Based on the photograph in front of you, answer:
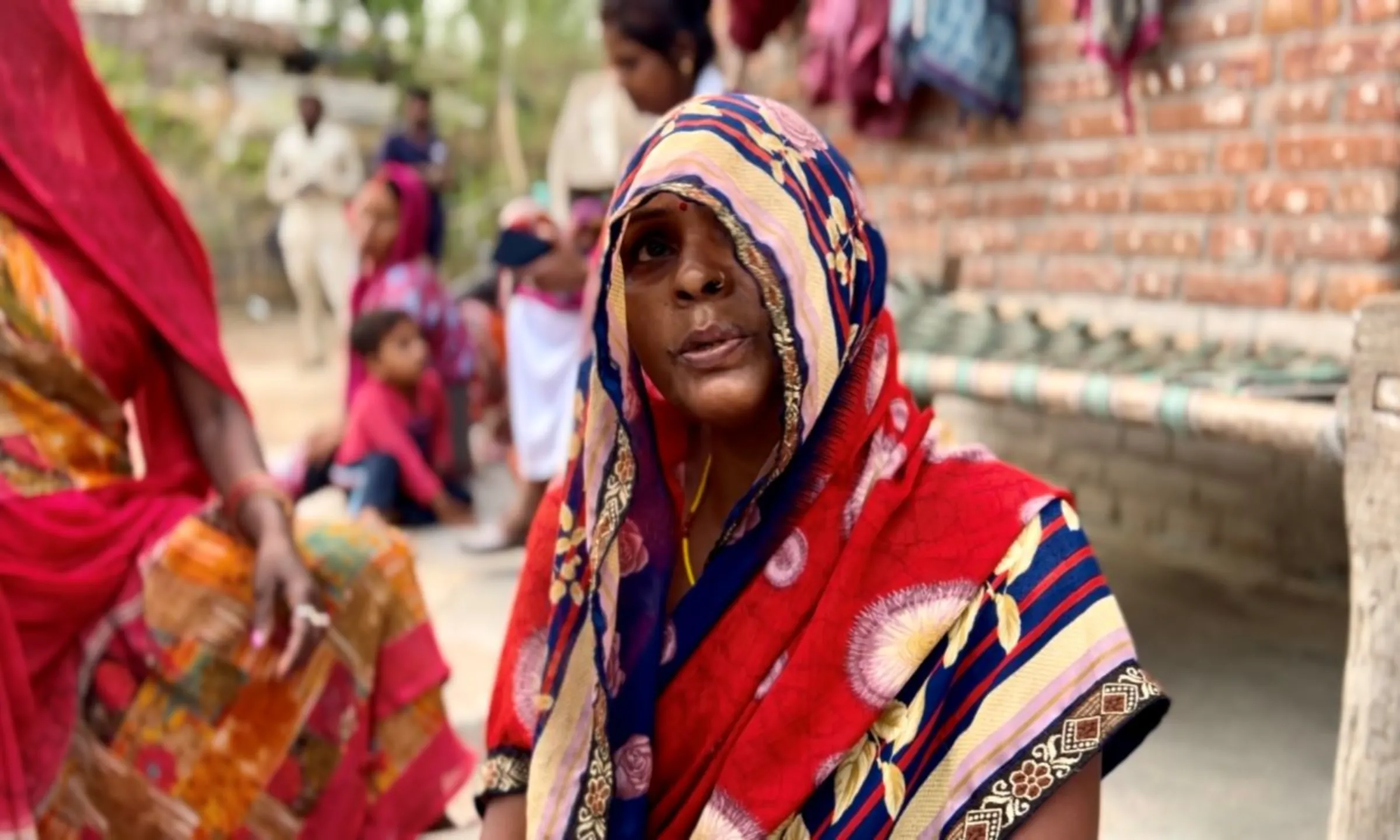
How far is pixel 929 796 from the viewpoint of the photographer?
1206 millimetres

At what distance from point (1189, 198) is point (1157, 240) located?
166mm

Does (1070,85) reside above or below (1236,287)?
above

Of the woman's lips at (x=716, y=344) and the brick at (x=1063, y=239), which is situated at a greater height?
the woman's lips at (x=716, y=344)

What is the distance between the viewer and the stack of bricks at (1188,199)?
2.97 metres

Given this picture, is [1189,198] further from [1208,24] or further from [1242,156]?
[1208,24]

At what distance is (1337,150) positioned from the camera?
2988mm

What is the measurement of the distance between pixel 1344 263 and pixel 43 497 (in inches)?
111

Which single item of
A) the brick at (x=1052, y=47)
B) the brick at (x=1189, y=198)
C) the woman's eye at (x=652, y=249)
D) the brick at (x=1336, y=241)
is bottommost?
the brick at (x=1336, y=241)

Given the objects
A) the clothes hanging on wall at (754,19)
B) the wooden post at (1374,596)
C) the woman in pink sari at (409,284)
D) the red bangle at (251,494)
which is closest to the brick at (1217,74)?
the clothes hanging on wall at (754,19)

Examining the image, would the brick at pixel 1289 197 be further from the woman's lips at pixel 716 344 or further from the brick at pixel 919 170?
the woman's lips at pixel 716 344

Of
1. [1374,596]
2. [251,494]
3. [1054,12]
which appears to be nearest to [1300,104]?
[1054,12]

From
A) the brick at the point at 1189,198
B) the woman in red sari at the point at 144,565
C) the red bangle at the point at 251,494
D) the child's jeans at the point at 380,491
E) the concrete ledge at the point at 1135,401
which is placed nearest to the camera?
the woman in red sari at the point at 144,565

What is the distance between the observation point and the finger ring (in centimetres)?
176

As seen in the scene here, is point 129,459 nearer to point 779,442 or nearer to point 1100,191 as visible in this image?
point 779,442
